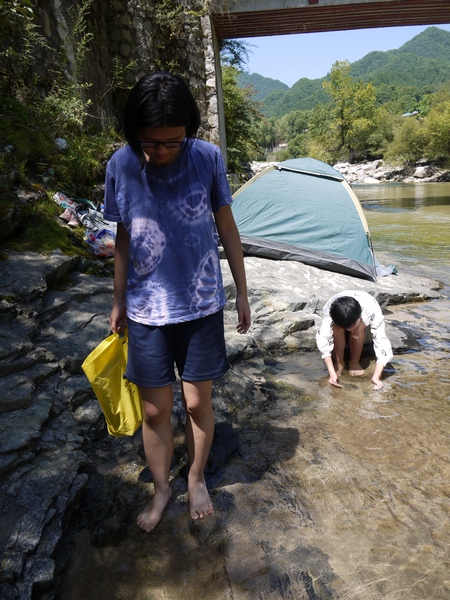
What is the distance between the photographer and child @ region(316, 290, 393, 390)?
3545 mm

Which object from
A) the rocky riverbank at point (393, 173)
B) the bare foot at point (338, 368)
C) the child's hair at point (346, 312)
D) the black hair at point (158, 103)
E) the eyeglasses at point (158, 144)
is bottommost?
the rocky riverbank at point (393, 173)

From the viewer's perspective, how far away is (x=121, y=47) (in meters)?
9.64

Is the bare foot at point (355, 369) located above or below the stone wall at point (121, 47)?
below

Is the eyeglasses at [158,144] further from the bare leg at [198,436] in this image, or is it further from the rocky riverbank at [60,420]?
the rocky riverbank at [60,420]

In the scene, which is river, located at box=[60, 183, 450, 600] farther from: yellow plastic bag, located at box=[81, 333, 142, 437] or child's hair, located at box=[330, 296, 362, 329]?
child's hair, located at box=[330, 296, 362, 329]

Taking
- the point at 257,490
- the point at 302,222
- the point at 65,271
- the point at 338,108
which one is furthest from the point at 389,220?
the point at 338,108

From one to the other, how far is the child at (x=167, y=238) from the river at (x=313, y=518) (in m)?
0.58

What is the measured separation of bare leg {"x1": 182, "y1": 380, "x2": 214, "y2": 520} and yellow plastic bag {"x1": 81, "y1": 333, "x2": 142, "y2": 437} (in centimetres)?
29

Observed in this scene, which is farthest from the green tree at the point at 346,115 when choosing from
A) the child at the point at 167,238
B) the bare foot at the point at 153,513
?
the bare foot at the point at 153,513

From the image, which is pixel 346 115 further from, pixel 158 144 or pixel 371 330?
pixel 158 144

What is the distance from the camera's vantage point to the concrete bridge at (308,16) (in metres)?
12.7

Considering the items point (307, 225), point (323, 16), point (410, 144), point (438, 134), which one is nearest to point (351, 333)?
point (307, 225)

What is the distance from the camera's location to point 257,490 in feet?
7.75

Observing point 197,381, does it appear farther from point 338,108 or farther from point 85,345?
point 338,108
